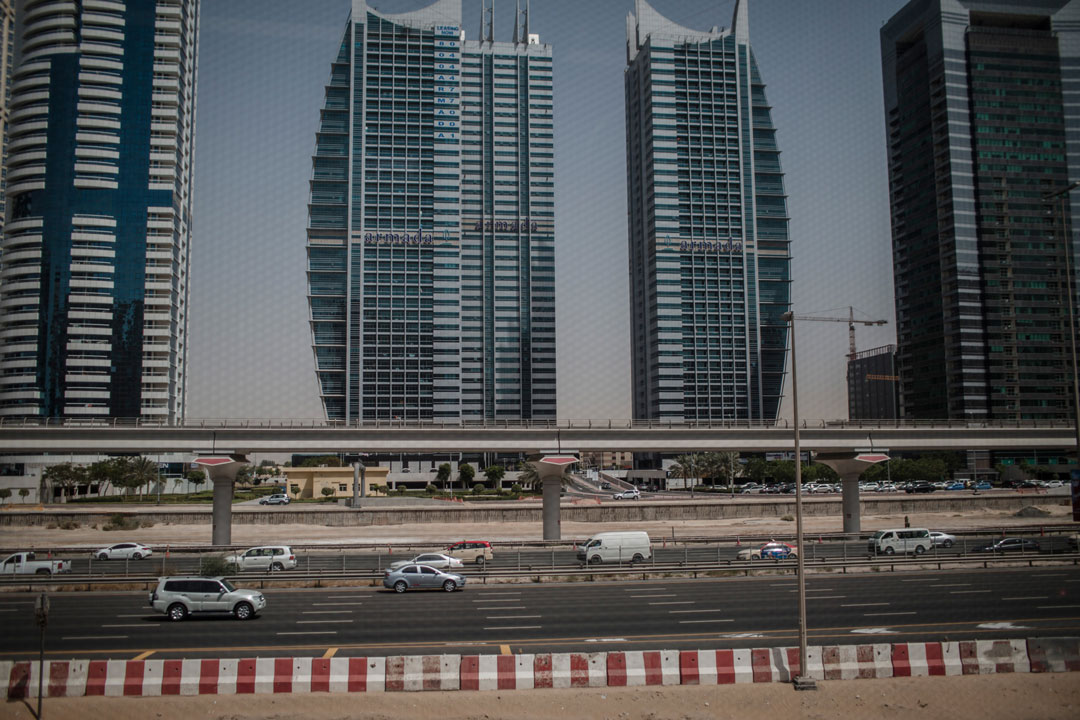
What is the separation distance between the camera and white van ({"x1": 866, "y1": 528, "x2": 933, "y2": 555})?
46906mm

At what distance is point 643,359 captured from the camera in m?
185

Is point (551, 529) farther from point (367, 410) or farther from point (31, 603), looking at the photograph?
point (367, 410)

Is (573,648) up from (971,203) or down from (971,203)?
down

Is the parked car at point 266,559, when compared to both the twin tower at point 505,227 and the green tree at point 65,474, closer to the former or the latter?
the green tree at point 65,474

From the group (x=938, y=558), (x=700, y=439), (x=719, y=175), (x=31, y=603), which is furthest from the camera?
(x=719, y=175)

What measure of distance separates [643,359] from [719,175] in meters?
45.9

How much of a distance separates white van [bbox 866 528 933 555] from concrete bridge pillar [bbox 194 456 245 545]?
41.6m

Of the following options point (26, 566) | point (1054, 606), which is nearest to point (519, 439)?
point (26, 566)

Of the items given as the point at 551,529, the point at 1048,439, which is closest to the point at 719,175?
the point at 1048,439

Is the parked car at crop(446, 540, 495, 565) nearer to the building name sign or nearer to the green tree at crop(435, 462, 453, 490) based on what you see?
the green tree at crop(435, 462, 453, 490)

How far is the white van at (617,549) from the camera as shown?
4441cm

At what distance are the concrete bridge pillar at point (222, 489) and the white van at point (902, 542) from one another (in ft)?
136

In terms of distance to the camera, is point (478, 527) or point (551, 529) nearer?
point (551, 529)

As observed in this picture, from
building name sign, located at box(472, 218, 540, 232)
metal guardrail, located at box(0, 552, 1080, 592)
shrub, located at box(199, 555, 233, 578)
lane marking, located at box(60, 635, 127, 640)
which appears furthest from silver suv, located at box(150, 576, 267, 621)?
building name sign, located at box(472, 218, 540, 232)
